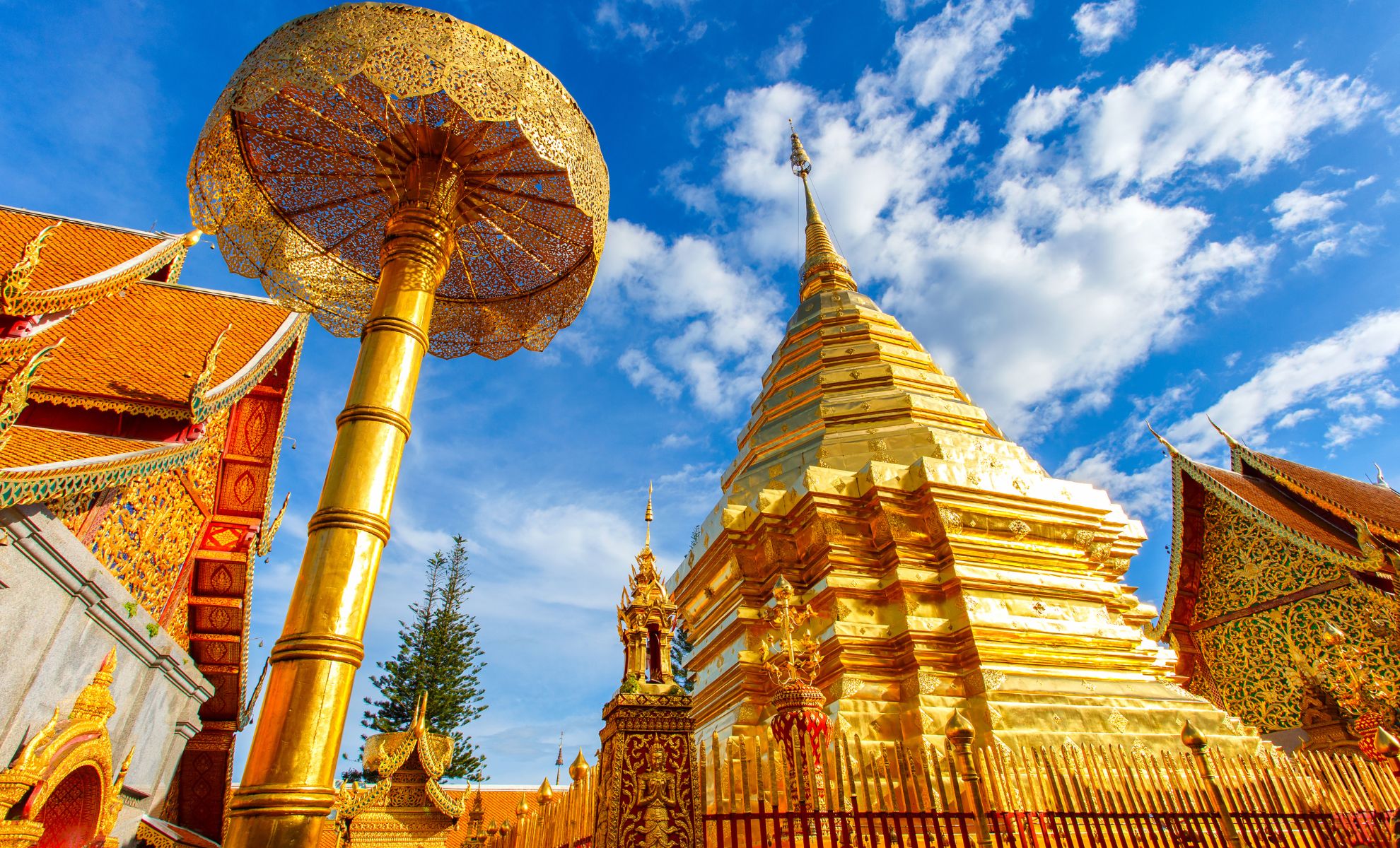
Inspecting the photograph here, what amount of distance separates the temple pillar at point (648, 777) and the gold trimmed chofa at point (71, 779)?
4.08 meters

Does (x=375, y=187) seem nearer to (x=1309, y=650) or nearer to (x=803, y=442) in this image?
(x=803, y=442)

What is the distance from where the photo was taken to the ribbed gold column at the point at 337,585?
210 cm

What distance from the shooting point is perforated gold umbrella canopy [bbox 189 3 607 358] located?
307 cm

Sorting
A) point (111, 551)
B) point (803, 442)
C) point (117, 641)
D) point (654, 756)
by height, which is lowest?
point (654, 756)

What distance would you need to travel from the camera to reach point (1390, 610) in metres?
8.56

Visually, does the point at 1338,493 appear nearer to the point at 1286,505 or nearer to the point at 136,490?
the point at 1286,505

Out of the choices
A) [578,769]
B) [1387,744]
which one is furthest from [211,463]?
[1387,744]

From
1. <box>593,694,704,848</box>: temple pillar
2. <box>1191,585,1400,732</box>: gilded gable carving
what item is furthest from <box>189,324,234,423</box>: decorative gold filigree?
<box>1191,585,1400,732</box>: gilded gable carving

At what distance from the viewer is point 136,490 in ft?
20.5

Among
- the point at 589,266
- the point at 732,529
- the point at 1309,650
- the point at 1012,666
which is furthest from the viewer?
the point at 1309,650

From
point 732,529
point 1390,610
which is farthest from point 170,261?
point 1390,610

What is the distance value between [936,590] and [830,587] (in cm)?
118

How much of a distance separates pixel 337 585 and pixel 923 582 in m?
7.08

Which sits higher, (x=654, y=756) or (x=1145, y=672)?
(x=1145, y=672)
